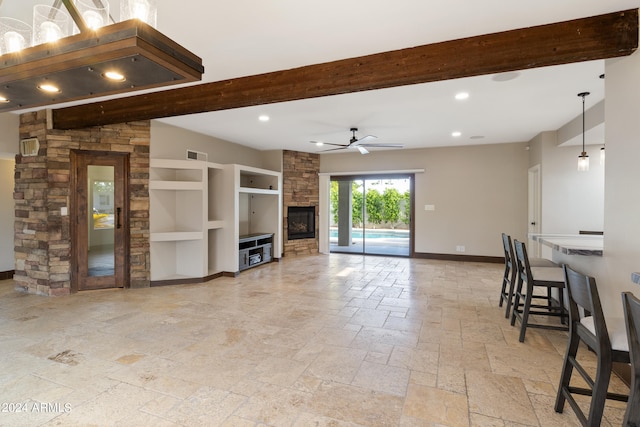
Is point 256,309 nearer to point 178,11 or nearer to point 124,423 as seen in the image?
point 124,423

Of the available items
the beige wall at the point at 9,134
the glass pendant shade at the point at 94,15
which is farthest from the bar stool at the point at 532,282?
the beige wall at the point at 9,134

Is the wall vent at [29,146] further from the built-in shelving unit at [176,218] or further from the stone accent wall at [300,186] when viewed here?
the stone accent wall at [300,186]

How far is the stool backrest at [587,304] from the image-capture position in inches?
65.0

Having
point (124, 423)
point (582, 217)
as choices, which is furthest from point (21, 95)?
point (582, 217)

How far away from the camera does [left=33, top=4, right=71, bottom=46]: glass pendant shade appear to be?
1368 millimetres

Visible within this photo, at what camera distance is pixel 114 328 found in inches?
130

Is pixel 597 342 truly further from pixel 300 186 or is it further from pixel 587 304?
pixel 300 186

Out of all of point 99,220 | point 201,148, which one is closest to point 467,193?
point 201,148

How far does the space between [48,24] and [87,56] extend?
1.48ft

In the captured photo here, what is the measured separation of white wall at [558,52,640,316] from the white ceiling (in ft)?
1.74

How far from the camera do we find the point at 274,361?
2.61m

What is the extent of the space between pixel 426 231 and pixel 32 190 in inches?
292

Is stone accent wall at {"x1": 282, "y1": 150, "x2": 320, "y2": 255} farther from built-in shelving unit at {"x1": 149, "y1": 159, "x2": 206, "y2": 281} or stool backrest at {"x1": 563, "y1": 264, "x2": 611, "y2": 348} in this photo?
stool backrest at {"x1": 563, "y1": 264, "x2": 611, "y2": 348}

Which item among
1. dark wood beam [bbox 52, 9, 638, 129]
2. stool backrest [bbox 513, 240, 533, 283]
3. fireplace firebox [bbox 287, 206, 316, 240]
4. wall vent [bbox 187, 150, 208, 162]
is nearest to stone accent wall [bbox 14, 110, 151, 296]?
wall vent [bbox 187, 150, 208, 162]
